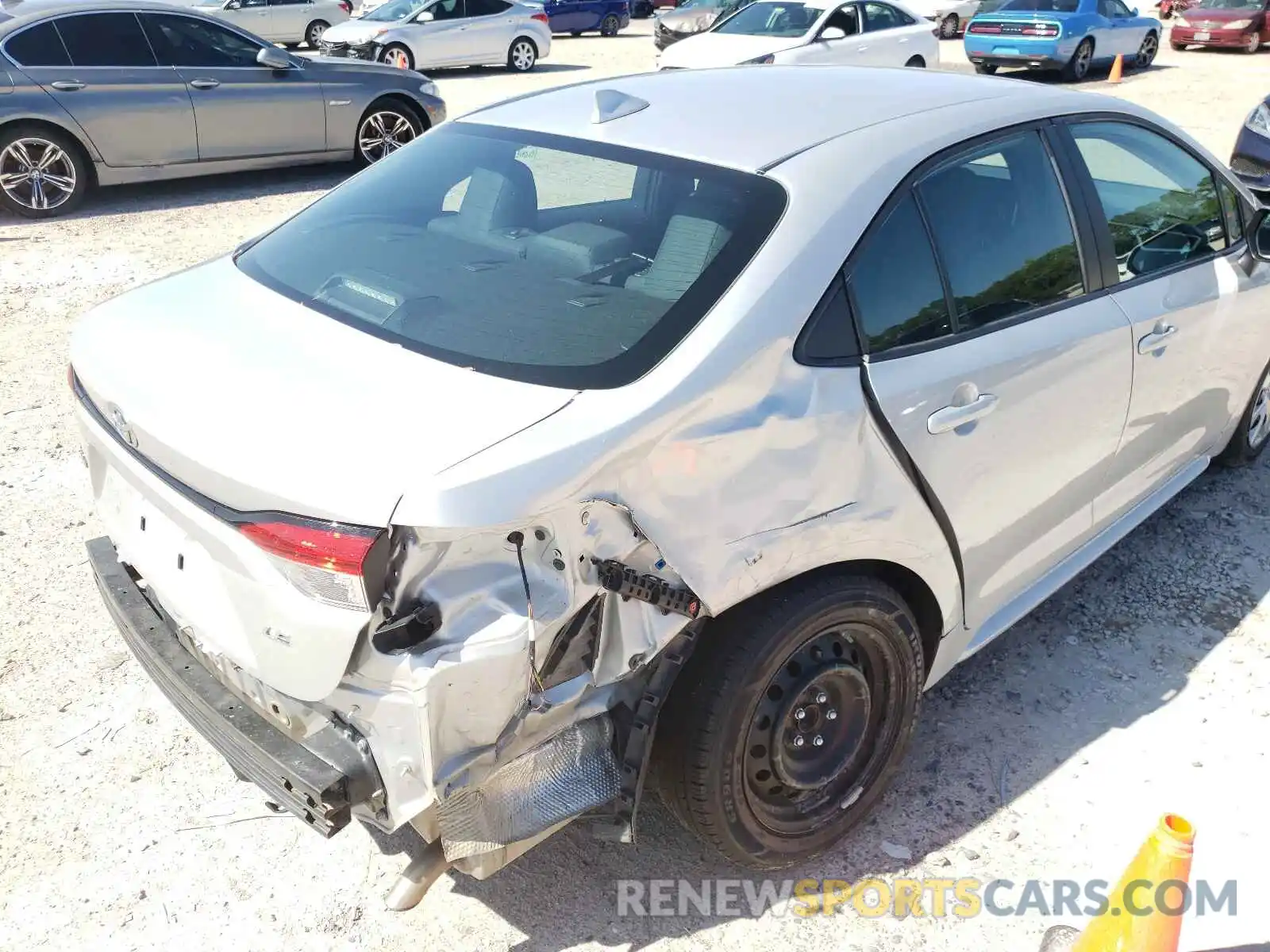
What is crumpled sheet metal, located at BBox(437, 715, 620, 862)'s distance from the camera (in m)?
2.12

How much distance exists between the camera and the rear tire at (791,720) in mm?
2350

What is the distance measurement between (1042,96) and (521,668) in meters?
2.33

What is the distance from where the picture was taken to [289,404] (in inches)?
85.0

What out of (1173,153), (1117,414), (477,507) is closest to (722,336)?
(477,507)

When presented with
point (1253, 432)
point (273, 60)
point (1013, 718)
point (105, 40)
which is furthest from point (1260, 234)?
point (105, 40)

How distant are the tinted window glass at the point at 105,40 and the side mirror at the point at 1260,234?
8242 millimetres

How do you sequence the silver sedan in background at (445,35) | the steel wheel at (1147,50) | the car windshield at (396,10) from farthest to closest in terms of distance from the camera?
the steel wheel at (1147,50)
the car windshield at (396,10)
the silver sedan in background at (445,35)

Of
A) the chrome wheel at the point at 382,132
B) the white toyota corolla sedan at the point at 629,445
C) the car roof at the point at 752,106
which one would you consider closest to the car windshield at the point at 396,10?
the chrome wheel at the point at 382,132

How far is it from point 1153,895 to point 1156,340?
177 centimetres

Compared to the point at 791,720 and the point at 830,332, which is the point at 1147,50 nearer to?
the point at 830,332

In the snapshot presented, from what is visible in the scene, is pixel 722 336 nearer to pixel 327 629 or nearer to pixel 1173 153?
pixel 327 629

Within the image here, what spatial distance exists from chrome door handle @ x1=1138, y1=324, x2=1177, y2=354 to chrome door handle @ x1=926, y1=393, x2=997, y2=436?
0.84 metres

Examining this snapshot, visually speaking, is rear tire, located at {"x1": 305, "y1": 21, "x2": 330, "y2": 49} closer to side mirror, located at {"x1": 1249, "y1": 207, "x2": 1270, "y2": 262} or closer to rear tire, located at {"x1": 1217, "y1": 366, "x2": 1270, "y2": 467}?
rear tire, located at {"x1": 1217, "y1": 366, "x2": 1270, "y2": 467}

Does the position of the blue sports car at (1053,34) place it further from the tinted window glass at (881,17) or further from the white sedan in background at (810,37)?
the tinted window glass at (881,17)
